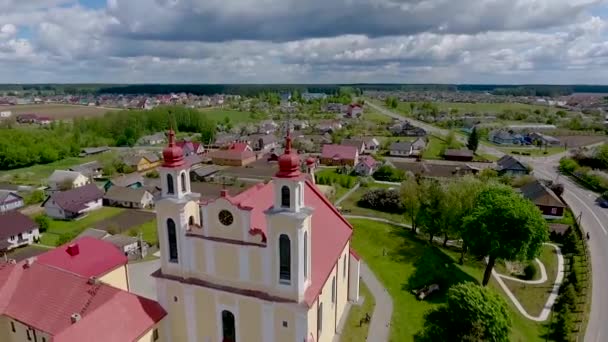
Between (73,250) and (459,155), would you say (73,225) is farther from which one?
(459,155)

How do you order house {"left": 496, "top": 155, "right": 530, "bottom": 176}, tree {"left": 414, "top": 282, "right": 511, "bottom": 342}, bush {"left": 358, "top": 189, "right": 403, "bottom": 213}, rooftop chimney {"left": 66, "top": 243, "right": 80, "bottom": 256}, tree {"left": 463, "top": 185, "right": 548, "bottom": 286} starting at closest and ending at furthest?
tree {"left": 414, "top": 282, "right": 511, "bottom": 342} < rooftop chimney {"left": 66, "top": 243, "right": 80, "bottom": 256} < tree {"left": 463, "top": 185, "right": 548, "bottom": 286} < bush {"left": 358, "top": 189, "right": 403, "bottom": 213} < house {"left": 496, "top": 155, "right": 530, "bottom": 176}

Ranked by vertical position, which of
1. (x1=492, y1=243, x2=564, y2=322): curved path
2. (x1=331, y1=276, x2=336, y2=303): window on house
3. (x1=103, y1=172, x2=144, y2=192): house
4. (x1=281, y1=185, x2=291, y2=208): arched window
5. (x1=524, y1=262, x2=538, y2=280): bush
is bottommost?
(x1=492, y1=243, x2=564, y2=322): curved path

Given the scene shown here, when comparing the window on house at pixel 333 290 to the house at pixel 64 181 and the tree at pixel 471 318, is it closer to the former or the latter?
the tree at pixel 471 318

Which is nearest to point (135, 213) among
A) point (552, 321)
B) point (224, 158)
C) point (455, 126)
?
point (224, 158)

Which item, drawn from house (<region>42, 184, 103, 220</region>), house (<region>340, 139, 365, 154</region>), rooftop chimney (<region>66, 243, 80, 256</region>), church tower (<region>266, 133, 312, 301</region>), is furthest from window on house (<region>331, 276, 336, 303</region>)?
house (<region>340, 139, 365, 154</region>)

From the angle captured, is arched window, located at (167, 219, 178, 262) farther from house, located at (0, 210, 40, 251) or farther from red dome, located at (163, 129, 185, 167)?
house, located at (0, 210, 40, 251)

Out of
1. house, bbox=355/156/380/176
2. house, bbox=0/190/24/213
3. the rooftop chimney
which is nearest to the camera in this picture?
the rooftop chimney
